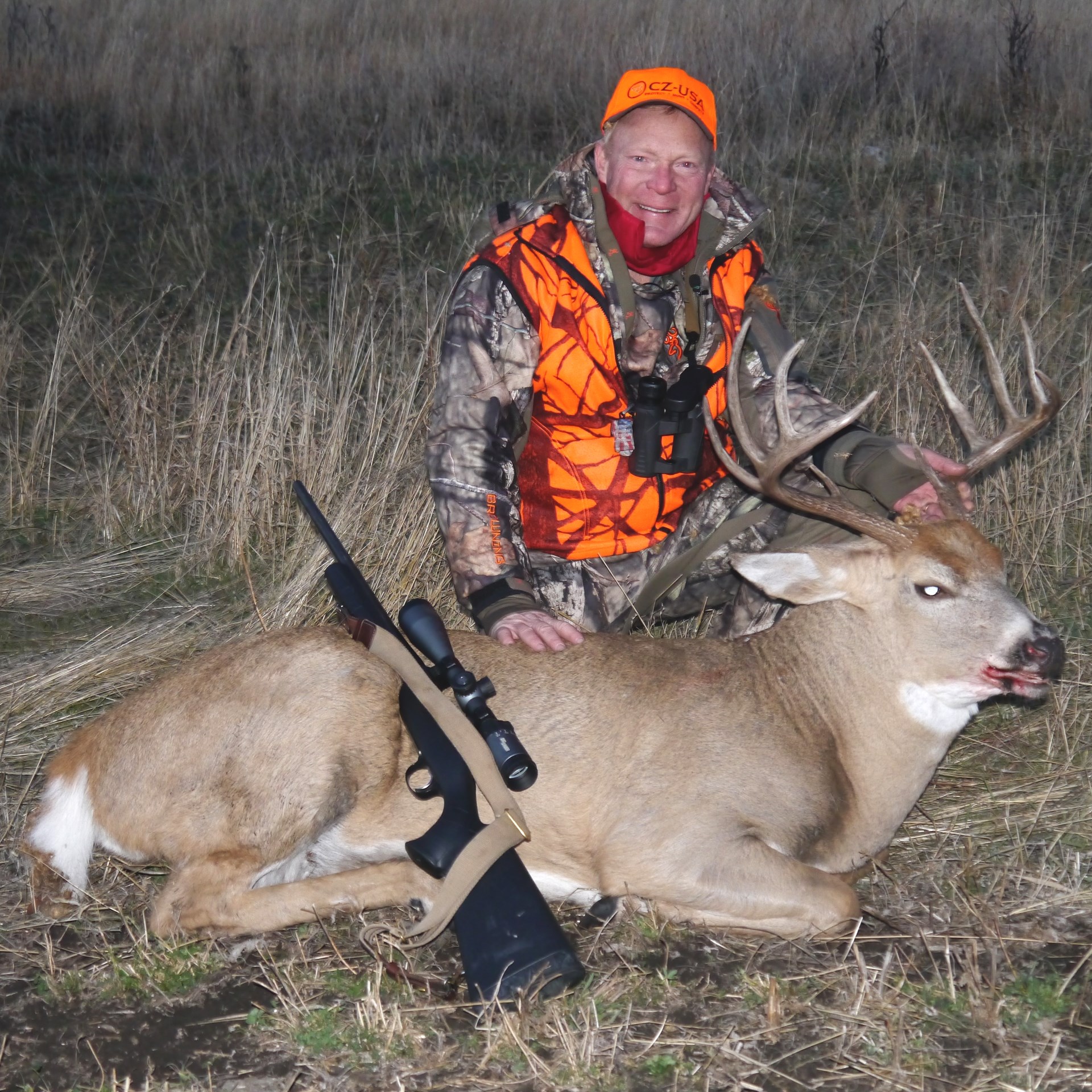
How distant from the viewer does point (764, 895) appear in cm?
362

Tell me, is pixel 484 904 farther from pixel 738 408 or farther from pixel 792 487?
pixel 738 408

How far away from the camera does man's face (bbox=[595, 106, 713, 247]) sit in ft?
15.6

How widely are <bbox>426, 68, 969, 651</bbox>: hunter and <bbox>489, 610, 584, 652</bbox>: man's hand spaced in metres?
0.10

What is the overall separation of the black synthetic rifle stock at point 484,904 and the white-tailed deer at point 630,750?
0.71ft

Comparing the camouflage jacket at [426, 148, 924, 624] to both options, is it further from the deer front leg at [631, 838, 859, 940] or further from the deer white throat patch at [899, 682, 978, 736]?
the deer front leg at [631, 838, 859, 940]

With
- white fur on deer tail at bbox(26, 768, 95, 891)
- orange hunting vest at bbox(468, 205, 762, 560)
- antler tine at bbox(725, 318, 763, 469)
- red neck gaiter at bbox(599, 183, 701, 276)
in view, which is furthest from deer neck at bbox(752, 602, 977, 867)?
white fur on deer tail at bbox(26, 768, 95, 891)

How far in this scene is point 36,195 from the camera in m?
10.3

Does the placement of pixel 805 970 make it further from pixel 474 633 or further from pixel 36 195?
pixel 36 195

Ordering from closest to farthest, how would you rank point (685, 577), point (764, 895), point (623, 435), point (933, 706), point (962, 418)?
point (764, 895) < point (933, 706) < point (962, 418) < point (623, 435) < point (685, 577)

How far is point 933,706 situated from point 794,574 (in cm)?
54

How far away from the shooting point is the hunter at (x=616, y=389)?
4652mm

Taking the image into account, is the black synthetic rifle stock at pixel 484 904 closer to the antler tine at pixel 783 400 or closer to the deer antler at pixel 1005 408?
the antler tine at pixel 783 400

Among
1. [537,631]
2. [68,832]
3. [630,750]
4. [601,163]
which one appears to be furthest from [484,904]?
[601,163]

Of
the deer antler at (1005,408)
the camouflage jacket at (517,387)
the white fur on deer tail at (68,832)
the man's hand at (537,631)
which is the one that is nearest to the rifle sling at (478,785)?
the man's hand at (537,631)
